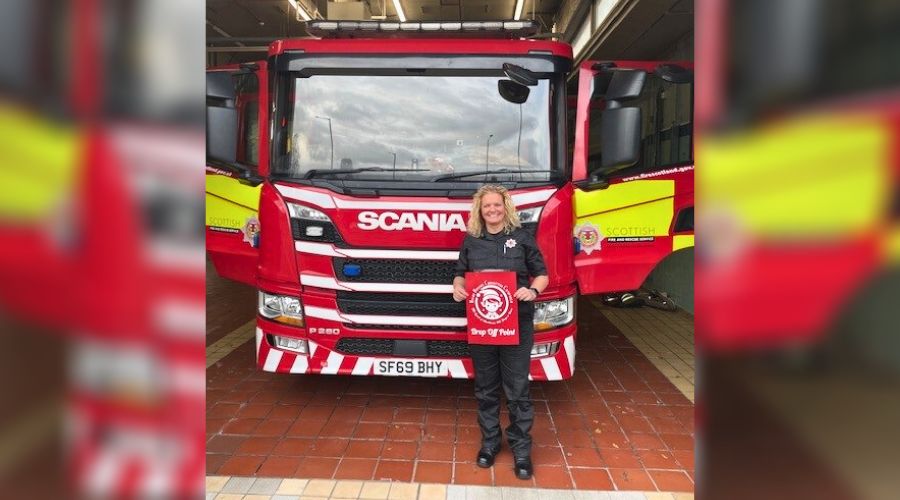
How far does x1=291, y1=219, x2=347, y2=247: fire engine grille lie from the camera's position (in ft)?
11.9

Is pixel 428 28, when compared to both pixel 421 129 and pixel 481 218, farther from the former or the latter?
pixel 481 218

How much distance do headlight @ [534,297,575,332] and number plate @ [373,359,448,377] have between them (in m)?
0.71

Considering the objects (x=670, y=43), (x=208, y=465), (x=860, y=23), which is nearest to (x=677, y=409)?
(x=208, y=465)

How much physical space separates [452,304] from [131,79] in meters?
2.71

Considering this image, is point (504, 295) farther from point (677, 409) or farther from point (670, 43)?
point (670, 43)

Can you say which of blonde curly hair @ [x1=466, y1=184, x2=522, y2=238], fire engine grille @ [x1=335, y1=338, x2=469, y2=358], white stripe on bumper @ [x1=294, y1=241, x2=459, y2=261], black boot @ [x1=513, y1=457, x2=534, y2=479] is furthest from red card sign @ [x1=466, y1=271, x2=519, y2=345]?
black boot @ [x1=513, y1=457, x2=534, y2=479]

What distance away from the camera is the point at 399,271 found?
3635 millimetres

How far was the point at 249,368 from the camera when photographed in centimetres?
522

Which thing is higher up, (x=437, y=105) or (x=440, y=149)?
(x=437, y=105)

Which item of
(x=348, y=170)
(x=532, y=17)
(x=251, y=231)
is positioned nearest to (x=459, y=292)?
(x=348, y=170)

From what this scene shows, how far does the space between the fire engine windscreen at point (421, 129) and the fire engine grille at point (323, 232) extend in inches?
14.0

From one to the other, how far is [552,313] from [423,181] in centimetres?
127

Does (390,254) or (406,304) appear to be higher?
(390,254)

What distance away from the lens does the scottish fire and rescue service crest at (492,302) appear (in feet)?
10.2
